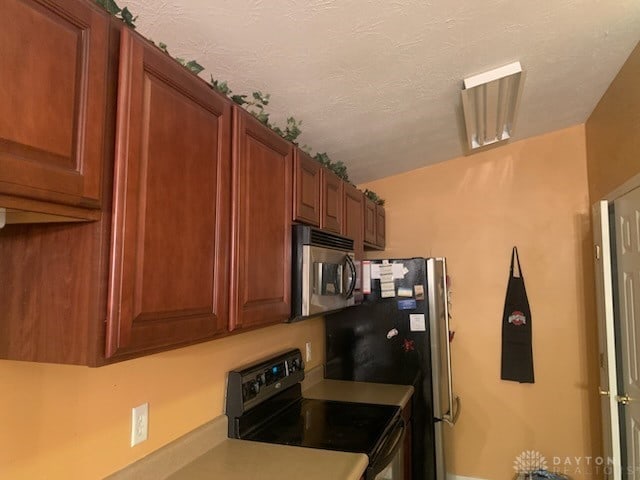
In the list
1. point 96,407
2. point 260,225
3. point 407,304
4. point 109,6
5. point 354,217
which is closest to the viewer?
point 109,6

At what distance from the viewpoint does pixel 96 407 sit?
3.90ft

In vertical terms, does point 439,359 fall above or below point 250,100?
below

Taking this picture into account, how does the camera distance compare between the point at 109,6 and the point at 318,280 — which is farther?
the point at 318,280

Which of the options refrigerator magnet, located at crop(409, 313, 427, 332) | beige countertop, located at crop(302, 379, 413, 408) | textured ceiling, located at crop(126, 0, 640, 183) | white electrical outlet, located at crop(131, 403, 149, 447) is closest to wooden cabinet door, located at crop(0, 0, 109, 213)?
textured ceiling, located at crop(126, 0, 640, 183)

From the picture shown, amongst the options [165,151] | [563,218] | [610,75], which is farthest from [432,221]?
[165,151]

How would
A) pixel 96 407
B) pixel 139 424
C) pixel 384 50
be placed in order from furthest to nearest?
pixel 384 50 < pixel 139 424 < pixel 96 407

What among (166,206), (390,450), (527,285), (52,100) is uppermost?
(52,100)

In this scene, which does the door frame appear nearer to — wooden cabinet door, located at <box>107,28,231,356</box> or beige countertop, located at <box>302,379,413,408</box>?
beige countertop, located at <box>302,379,413,408</box>

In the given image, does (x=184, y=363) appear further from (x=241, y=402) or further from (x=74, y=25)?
(x=74, y=25)

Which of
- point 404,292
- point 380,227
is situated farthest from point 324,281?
point 380,227

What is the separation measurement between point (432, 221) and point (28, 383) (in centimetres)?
290

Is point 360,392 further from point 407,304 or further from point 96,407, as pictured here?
point 96,407

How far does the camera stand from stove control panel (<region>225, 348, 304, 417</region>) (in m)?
1.78

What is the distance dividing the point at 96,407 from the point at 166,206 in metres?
0.64
